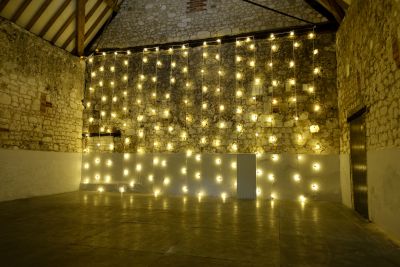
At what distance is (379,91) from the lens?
10.9 ft

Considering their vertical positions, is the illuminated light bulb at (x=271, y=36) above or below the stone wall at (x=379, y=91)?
above

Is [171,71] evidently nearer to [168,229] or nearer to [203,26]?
[203,26]

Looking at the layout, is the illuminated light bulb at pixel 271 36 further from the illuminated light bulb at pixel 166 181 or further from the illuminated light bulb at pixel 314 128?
the illuminated light bulb at pixel 166 181

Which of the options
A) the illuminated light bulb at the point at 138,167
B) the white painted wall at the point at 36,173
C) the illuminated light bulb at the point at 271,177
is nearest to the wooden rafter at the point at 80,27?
the white painted wall at the point at 36,173

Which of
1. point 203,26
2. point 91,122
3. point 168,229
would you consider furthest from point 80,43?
point 168,229

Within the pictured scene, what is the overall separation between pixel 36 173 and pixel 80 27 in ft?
11.5

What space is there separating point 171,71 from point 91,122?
8.29ft

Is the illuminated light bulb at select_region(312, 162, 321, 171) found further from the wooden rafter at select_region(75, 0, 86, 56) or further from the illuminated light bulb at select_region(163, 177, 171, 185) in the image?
the wooden rafter at select_region(75, 0, 86, 56)

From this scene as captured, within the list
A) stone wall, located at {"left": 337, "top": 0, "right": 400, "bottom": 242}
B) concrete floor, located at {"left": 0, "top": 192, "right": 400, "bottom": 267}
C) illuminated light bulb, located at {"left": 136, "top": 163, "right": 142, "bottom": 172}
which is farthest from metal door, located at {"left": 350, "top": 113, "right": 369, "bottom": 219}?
illuminated light bulb, located at {"left": 136, "top": 163, "right": 142, "bottom": 172}

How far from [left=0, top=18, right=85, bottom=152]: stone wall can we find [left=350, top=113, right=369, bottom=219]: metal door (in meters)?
6.20

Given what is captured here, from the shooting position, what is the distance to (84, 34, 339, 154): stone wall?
18.6ft

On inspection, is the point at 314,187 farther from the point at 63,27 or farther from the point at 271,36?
the point at 63,27

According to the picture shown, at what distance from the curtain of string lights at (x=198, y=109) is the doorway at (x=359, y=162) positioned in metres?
1.02

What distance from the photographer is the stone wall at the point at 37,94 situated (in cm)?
521
